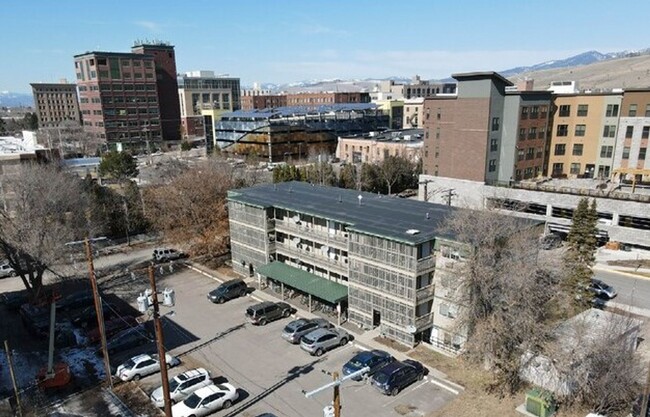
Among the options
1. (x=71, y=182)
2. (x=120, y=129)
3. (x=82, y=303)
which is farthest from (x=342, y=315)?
(x=120, y=129)

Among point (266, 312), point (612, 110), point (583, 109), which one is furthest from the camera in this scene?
point (583, 109)

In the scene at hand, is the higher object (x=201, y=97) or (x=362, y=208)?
(x=201, y=97)

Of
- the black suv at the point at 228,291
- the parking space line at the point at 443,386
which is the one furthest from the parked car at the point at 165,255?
the parking space line at the point at 443,386

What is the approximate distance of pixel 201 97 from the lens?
156m

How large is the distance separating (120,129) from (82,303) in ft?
330

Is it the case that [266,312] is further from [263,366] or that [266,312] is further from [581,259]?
[581,259]

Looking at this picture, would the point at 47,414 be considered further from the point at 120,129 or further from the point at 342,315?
the point at 120,129

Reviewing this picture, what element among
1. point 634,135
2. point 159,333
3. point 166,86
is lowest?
point 159,333

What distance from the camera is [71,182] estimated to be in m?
48.9

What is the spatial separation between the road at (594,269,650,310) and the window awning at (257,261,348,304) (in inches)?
897

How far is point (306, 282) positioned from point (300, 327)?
496 cm

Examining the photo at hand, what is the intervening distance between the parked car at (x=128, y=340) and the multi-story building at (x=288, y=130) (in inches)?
2663

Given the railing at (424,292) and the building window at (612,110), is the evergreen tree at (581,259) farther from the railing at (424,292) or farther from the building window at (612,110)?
the building window at (612,110)

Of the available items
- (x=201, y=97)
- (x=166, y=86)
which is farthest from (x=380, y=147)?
(x=201, y=97)
